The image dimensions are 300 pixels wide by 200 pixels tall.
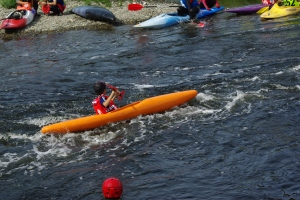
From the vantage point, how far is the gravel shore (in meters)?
17.2

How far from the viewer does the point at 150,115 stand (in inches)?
366

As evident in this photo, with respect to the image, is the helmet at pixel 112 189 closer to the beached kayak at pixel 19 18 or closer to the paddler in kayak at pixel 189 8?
the beached kayak at pixel 19 18

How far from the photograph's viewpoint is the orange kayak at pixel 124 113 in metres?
8.66

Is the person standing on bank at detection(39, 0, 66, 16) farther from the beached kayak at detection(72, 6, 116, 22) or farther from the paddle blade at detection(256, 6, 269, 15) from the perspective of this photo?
the paddle blade at detection(256, 6, 269, 15)

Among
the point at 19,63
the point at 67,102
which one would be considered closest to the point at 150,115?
the point at 67,102

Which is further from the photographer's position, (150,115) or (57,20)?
(57,20)

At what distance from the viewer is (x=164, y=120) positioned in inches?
358

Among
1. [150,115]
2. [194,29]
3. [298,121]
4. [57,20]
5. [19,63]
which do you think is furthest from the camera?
[57,20]

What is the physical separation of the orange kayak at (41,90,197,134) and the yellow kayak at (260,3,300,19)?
7.99 metres

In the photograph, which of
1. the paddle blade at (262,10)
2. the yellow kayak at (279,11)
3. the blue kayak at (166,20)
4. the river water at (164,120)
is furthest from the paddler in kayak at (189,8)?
the river water at (164,120)

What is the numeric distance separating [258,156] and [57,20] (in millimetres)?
12036

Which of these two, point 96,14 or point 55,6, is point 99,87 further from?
point 55,6

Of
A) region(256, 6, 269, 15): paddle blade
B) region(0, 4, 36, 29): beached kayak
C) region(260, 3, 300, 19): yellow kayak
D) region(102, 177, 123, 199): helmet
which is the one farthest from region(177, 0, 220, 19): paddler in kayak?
region(102, 177, 123, 199): helmet

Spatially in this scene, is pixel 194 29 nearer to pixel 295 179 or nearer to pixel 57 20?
pixel 57 20
